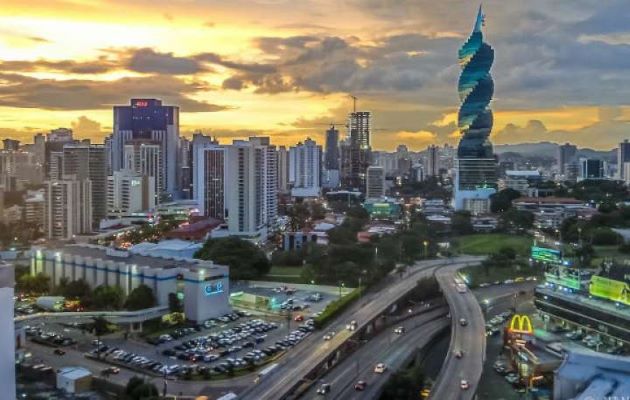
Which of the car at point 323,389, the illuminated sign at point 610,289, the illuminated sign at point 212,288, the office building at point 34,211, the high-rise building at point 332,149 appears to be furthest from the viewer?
the high-rise building at point 332,149

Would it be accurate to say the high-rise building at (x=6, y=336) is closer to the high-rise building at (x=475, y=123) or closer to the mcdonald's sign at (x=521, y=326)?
the mcdonald's sign at (x=521, y=326)

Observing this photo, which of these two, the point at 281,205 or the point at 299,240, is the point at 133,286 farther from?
the point at 281,205

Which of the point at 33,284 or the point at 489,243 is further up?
the point at 489,243

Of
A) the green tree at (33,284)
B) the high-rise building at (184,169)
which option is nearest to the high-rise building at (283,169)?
the high-rise building at (184,169)

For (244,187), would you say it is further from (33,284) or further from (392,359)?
(392,359)

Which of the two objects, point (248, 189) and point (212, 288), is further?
point (248, 189)

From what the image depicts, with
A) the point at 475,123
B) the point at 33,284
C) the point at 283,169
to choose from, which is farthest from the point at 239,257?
the point at 283,169

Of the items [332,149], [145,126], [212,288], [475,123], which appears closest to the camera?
[212,288]
